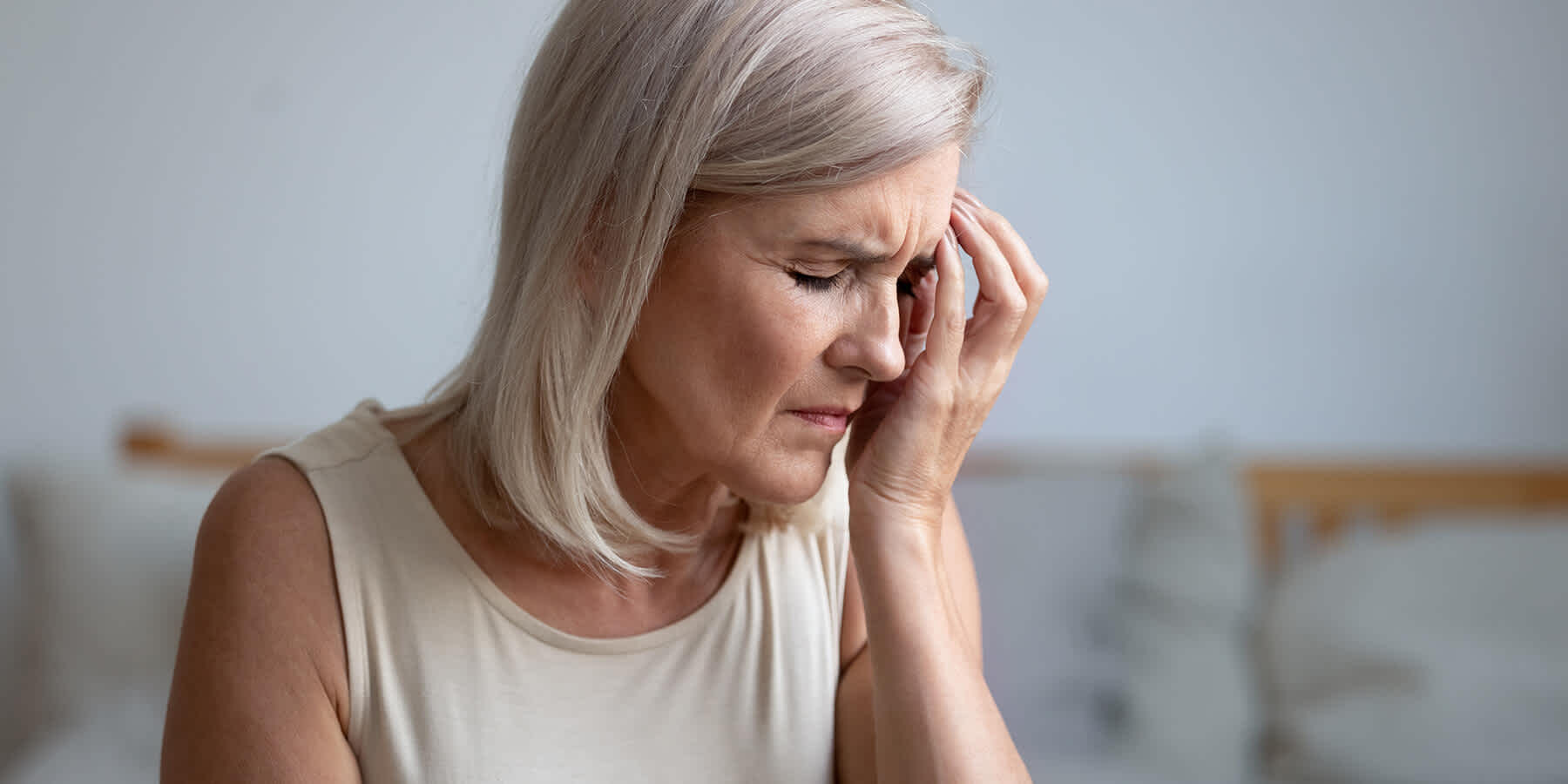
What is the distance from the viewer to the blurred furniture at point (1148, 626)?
1834mm

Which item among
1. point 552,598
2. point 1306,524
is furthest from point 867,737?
point 1306,524

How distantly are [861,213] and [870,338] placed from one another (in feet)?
0.31

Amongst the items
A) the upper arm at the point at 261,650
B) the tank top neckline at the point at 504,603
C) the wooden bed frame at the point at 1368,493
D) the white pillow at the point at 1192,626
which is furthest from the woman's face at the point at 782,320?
the wooden bed frame at the point at 1368,493

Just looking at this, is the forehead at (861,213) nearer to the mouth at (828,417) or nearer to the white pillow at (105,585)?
the mouth at (828,417)

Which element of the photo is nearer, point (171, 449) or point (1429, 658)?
point (1429, 658)

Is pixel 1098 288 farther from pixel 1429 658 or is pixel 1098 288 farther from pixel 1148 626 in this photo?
pixel 1429 658

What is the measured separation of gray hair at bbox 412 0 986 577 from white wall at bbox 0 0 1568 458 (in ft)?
3.85

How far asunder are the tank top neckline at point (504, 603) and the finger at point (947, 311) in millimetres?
281

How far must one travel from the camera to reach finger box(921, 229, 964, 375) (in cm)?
93

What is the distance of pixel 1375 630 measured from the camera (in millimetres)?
1979

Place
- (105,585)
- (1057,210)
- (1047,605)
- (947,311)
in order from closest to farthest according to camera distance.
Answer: (947,311) → (105,585) → (1047,605) → (1057,210)

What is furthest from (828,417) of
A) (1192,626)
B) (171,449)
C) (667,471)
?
(171,449)

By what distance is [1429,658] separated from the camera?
1916mm

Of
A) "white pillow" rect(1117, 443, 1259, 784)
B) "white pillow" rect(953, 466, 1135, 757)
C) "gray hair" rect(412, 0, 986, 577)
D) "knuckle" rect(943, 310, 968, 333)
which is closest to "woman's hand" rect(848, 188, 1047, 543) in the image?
"knuckle" rect(943, 310, 968, 333)
